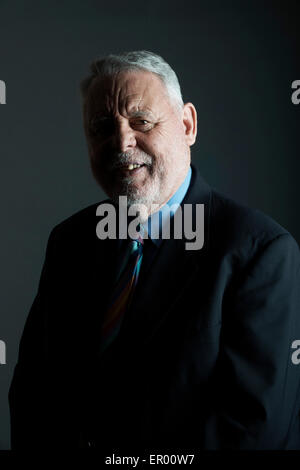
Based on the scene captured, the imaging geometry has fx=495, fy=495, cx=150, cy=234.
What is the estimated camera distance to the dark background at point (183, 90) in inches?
74.6

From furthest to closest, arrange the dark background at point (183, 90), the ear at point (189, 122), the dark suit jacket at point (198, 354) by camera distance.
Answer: the dark background at point (183, 90) < the ear at point (189, 122) < the dark suit jacket at point (198, 354)

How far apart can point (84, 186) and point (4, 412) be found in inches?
43.8

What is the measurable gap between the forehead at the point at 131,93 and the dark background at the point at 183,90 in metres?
0.69

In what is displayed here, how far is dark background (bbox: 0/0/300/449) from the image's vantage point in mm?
1895

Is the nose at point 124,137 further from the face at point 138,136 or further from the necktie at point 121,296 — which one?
the necktie at point 121,296

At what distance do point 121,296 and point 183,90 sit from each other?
100 centimetres

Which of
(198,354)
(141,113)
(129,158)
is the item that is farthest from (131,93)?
(198,354)

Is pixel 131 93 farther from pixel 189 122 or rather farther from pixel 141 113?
pixel 189 122

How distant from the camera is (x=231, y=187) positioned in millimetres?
1983

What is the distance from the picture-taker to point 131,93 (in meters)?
1.29

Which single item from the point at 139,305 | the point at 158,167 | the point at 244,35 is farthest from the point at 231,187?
the point at 139,305

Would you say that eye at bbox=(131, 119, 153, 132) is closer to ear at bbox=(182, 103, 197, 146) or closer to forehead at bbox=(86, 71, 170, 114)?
forehead at bbox=(86, 71, 170, 114)

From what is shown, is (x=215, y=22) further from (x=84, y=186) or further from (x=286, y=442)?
(x=286, y=442)

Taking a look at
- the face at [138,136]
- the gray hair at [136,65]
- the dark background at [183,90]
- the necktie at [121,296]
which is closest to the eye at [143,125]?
the face at [138,136]
